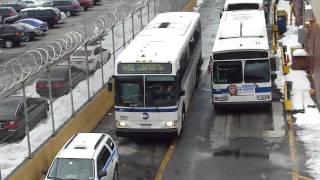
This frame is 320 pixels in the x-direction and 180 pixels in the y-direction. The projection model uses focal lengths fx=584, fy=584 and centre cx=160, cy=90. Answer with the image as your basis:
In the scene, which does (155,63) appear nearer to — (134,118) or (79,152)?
(134,118)

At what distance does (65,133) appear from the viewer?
18.8 meters

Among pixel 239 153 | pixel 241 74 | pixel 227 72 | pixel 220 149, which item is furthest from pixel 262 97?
pixel 239 153

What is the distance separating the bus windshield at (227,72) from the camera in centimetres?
2166

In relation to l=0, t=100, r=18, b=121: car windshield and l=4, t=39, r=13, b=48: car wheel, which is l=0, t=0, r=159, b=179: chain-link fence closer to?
l=0, t=100, r=18, b=121: car windshield

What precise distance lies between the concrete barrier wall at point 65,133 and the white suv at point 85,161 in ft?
4.34

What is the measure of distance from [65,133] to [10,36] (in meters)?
23.8

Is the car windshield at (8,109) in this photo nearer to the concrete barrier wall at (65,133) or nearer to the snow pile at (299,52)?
the concrete barrier wall at (65,133)

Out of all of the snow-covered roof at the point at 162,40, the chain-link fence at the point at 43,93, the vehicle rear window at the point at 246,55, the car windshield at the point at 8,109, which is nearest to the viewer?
the chain-link fence at the point at 43,93

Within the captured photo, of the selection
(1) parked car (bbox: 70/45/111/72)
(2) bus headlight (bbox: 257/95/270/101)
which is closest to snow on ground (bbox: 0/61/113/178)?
(1) parked car (bbox: 70/45/111/72)

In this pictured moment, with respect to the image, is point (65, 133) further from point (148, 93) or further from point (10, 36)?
point (10, 36)

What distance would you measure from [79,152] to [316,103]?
38.1 ft

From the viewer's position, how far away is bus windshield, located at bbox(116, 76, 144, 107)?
738 inches

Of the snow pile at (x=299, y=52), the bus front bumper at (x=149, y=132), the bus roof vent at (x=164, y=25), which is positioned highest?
the bus roof vent at (x=164, y=25)

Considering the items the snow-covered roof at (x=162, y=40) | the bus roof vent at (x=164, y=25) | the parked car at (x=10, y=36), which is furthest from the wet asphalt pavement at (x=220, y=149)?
the parked car at (x=10, y=36)
